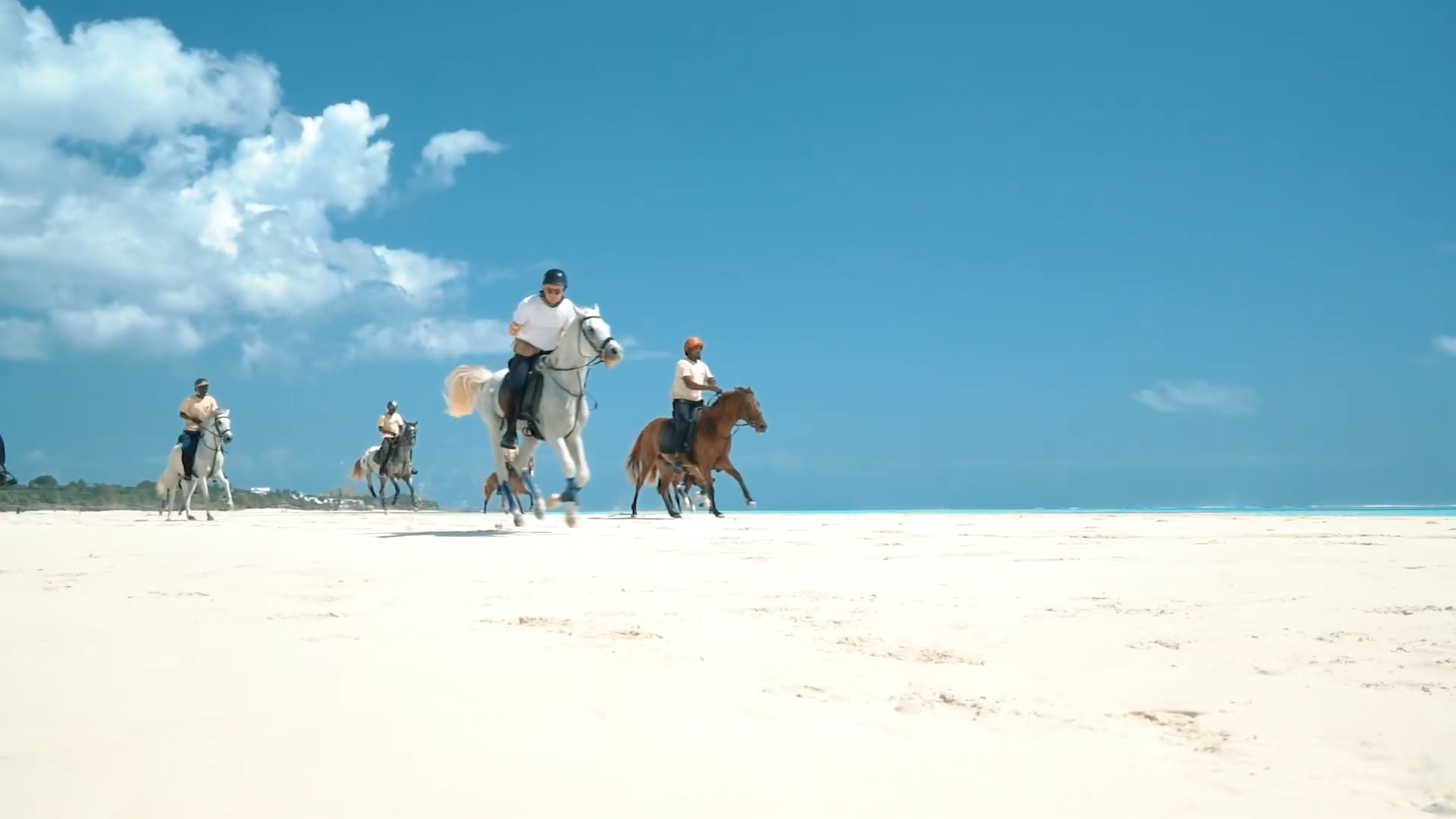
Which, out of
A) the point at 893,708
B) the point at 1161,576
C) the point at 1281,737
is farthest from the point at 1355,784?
the point at 1161,576

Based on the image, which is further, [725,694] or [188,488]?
[188,488]

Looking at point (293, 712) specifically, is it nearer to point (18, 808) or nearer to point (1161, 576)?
point (18, 808)

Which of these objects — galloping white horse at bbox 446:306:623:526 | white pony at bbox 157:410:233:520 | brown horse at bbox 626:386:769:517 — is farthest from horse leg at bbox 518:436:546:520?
white pony at bbox 157:410:233:520

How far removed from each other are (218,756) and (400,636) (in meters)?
1.37

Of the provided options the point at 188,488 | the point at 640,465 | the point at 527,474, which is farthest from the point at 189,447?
the point at 527,474

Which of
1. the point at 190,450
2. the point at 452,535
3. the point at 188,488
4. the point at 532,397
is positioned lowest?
the point at 452,535

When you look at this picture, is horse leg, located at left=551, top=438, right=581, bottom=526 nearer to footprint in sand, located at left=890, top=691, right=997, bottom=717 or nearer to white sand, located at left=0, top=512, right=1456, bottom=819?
white sand, located at left=0, top=512, right=1456, bottom=819

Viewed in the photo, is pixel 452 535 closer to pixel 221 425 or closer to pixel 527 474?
pixel 527 474

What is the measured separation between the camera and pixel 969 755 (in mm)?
2561

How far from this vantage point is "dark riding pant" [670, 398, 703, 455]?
16.9 metres

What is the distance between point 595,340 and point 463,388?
8.19 ft

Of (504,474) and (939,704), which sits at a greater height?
(504,474)

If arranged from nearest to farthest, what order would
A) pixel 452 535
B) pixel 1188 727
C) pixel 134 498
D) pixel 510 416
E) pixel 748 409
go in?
1. pixel 1188 727
2. pixel 452 535
3. pixel 510 416
4. pixel 748 409
5. pixel 134 498

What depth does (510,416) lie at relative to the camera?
1159 centimetres
